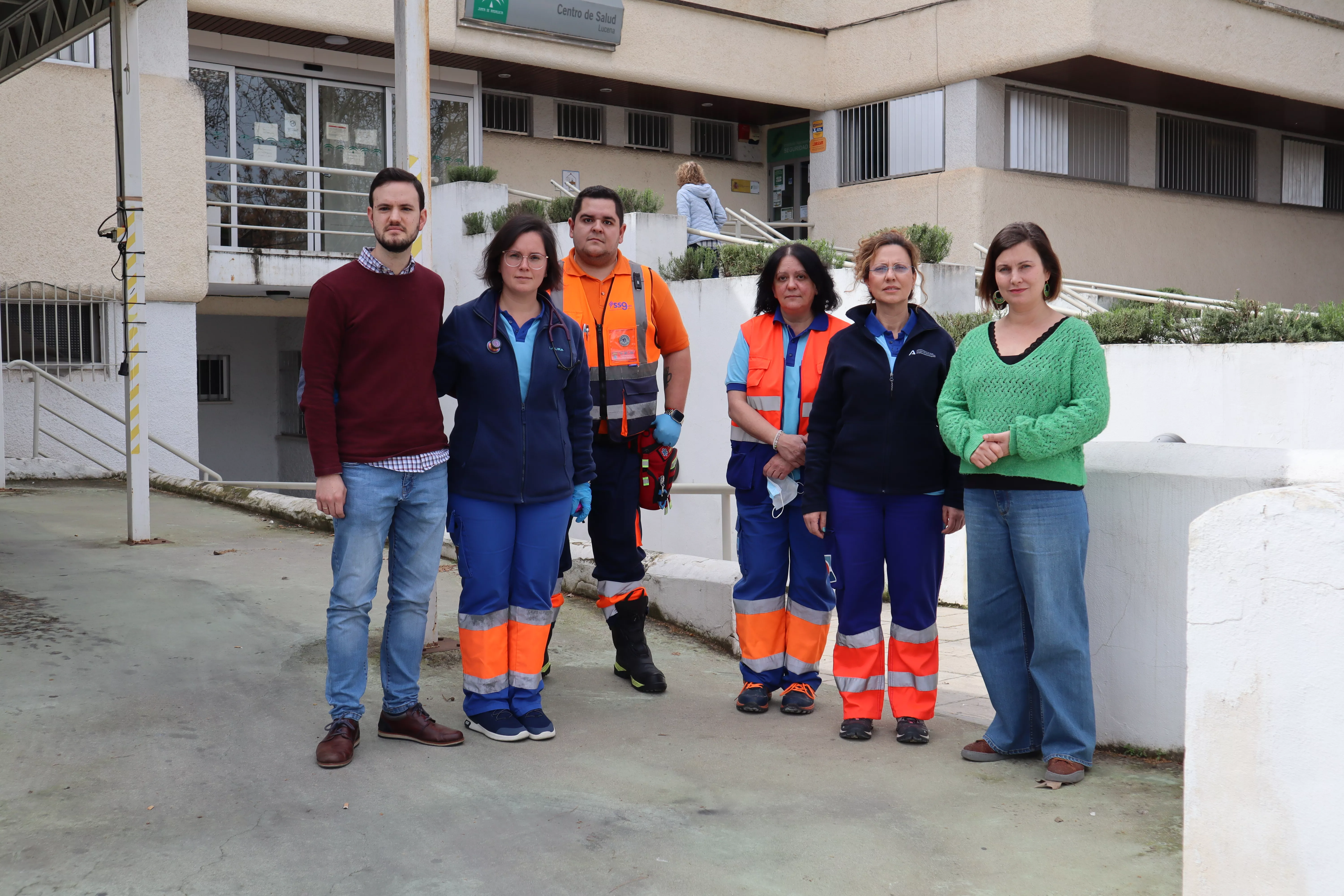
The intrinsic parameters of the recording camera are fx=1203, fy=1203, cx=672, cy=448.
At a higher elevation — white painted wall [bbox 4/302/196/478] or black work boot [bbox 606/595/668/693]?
white painted wall [bbox 4/302/196/478]

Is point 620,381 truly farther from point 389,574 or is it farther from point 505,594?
point 389,574

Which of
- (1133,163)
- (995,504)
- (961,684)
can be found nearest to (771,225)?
(1133,163)

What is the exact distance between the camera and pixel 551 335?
14.9 ft

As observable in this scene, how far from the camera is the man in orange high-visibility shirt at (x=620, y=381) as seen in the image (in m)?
4.96

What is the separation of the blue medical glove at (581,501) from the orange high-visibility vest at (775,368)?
696 millimetres

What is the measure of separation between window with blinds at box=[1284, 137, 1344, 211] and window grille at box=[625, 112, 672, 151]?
1102cm

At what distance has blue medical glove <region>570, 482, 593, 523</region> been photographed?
4641mm

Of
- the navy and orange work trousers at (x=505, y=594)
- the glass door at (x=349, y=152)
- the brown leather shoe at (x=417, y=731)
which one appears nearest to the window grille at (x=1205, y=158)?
the glass door at (x=349, y=152)

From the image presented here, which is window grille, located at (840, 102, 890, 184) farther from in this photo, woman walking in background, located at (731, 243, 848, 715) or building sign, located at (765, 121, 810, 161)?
woman walking in background, located at (731, 243, 848, 715)

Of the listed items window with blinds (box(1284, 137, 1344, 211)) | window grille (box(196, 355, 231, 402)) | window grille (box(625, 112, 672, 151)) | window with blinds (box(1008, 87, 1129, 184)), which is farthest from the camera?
window with blinds (box(1284, 137, 1344, 211))

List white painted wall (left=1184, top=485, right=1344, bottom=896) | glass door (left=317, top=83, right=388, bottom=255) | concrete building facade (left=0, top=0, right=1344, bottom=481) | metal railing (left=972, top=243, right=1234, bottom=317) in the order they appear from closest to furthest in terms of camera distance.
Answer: white painted wall (left=1184, top=485, right=1344, bottom=896) → metal railing (left=972, top=243, right=1234, bottom=317) → concrete building facade (left=0, top=0, right=1344, bottom=481) → glass door (left=317, top=83, right=388, bottom=255)

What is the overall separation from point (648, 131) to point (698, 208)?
7.74 m

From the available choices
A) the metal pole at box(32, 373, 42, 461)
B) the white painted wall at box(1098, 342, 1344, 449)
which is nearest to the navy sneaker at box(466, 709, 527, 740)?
the white painted wall at box(1098, 342, 1344, 449)

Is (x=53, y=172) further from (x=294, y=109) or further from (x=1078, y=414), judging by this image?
(x=1078, y=414)
